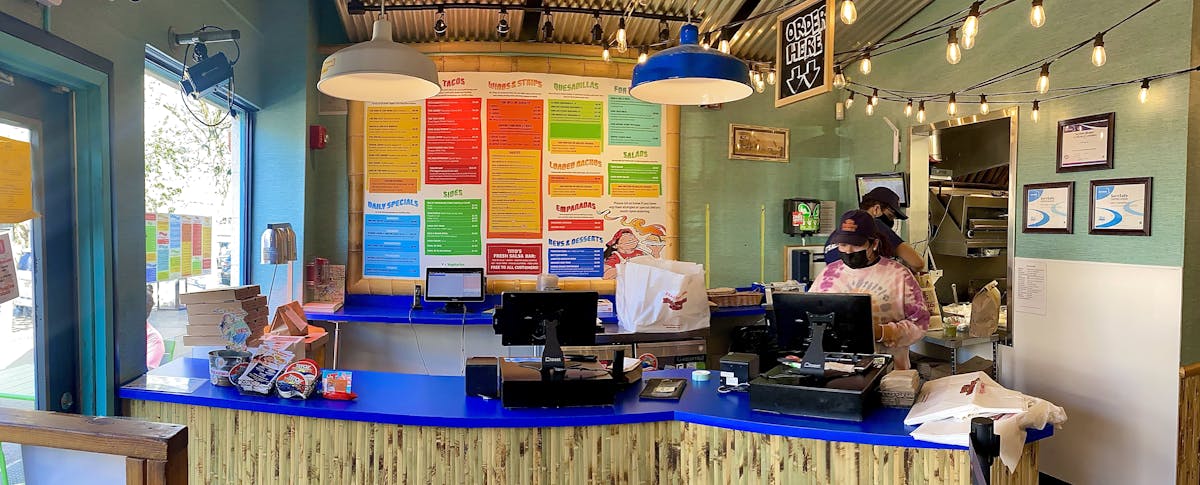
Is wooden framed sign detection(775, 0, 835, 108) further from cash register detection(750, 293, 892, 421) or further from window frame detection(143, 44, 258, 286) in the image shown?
window frame detection(143, 44, 258, 286)

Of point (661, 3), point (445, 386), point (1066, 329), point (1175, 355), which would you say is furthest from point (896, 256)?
point (445, 386)

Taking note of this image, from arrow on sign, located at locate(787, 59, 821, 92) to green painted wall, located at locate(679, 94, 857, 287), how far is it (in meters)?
2.46

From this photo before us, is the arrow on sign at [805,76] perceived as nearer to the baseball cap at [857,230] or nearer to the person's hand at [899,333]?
the baseball cap at [857,230]

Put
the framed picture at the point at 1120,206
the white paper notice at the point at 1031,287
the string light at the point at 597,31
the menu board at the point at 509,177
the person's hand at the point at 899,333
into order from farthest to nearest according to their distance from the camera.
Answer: the menu board at the point at 509,177 < the string light at the point at 597,31 < the white paper notice at the point at 1031,287 < the framed picture at the point at 1120,206 < the person's hand at the point at 899,333

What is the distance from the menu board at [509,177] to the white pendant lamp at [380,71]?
2458mm

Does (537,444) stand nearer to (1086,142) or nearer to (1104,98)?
(1086,142)

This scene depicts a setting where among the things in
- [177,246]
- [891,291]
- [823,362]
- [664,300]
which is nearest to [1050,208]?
[891,291]

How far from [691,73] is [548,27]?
3086 millimetres

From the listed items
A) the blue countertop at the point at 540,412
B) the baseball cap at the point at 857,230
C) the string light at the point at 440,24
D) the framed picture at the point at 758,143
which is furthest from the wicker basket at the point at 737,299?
the string light at the point at 440,24

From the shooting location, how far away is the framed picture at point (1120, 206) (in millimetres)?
3871

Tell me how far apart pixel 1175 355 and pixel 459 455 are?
13.3ft

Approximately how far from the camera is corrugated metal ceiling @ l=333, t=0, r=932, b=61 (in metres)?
5.18

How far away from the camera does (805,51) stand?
10.9ft

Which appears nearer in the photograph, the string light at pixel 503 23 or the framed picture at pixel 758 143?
the string light at pixel 503 23
